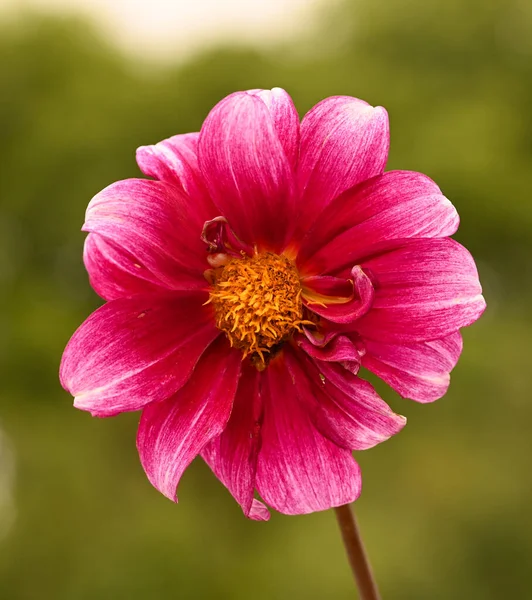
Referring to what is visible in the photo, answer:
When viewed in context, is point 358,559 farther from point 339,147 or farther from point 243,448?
point 339,147

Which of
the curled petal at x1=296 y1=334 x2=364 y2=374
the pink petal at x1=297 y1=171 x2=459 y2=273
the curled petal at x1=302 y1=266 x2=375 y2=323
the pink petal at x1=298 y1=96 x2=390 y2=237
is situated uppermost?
the pink petal at x1=298 y1=96 x2=390 y2=237

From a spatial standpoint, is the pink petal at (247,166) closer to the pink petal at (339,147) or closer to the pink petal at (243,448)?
the pink petal at (339,147)

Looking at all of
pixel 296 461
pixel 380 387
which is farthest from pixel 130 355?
pixel 380 387

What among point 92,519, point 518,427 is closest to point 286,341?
point 92,519

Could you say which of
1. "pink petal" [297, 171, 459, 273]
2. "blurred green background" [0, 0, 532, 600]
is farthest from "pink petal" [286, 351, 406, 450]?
"blurred green background" [0, 0, 532, 600]

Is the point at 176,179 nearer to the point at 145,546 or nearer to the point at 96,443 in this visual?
the point at 145,546

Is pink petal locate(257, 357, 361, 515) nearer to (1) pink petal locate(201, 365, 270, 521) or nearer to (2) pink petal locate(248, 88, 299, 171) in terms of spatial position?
(1) pink petal locate(201, 365, 270, 521)
